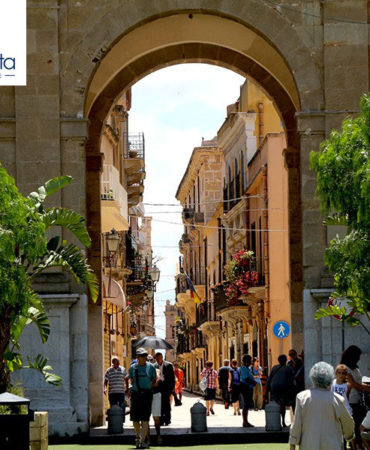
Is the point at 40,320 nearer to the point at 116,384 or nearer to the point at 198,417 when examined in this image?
the point at 198,417

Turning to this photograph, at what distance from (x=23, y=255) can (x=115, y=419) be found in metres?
5.26

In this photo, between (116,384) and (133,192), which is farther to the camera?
(133,192)

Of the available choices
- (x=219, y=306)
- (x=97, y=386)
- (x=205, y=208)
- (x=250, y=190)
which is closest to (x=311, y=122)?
(x=97, y=386)

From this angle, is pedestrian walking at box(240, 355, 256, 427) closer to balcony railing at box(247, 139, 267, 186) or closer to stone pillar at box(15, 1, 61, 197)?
stone pillar at box(15, 1, 61, 197)

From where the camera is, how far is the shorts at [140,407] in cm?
2275

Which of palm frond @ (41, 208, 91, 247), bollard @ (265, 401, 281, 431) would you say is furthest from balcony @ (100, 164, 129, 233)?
palm frond @ (41, 208, 91, 247)

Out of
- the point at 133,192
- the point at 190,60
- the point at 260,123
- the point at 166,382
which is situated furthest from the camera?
the point at 133,192

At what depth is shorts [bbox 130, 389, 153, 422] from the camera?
22750 millimetres

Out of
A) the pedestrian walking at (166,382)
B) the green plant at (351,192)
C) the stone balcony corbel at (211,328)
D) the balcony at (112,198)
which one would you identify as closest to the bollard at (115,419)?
the pedestrian walking at (166,382)

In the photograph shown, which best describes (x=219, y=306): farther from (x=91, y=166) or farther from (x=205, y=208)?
(x=91, y=166)

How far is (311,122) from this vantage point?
24.7m

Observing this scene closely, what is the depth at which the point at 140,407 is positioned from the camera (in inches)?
897

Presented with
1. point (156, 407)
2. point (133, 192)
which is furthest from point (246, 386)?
point (133, 192)

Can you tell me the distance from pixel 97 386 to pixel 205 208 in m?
46.7
